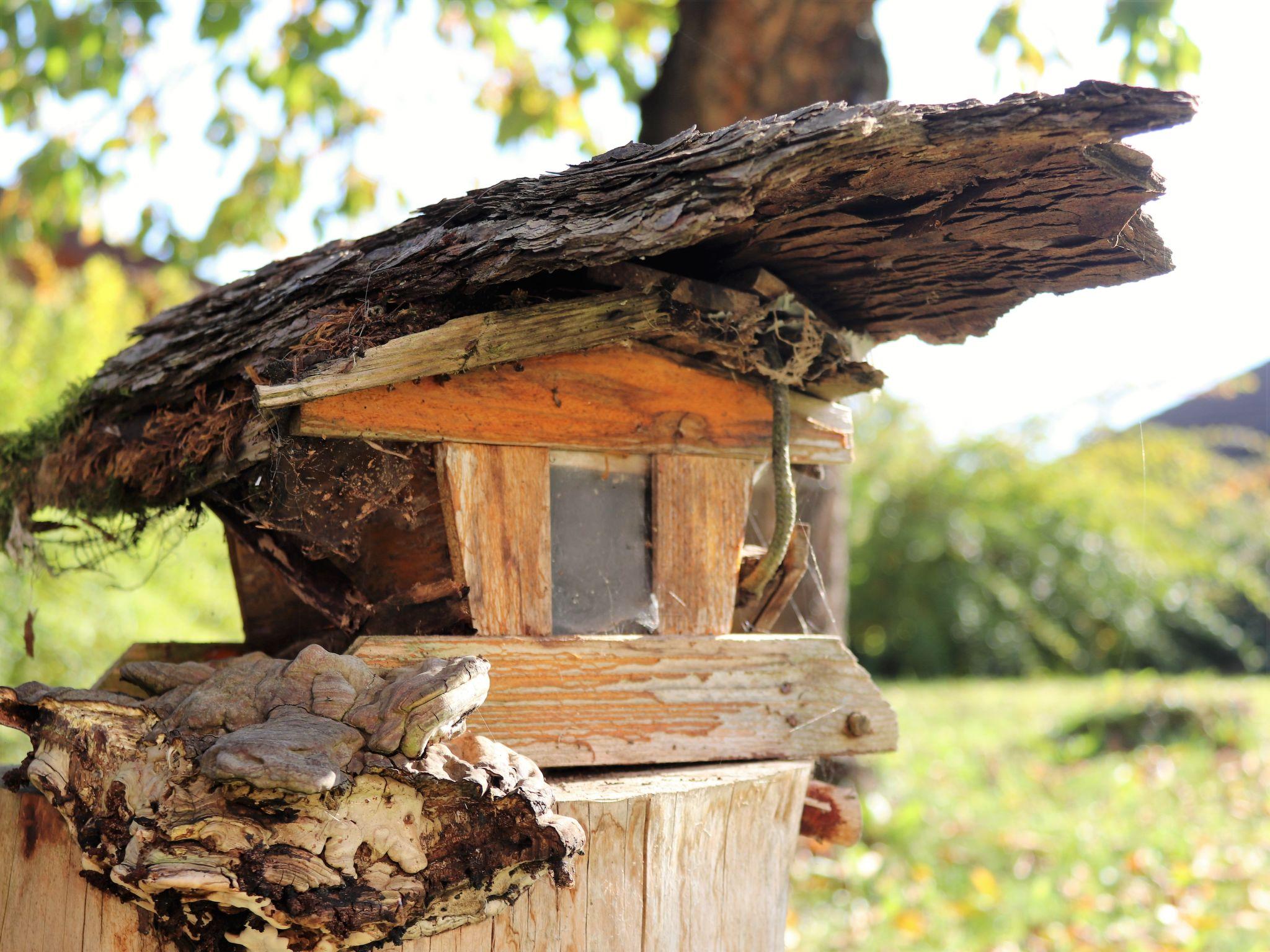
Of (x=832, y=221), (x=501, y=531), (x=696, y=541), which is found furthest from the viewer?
(x=696, y=541)

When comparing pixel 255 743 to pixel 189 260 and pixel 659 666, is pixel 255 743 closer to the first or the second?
pixel 659 666

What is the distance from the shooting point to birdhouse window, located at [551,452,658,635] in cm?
205

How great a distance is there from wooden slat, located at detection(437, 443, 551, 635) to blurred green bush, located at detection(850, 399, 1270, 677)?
9.36 metres

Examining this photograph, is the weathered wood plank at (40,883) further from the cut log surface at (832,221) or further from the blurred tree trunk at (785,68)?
the blurred tree trunk at (785,68)

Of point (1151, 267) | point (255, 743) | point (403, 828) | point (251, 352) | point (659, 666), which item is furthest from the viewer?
point (659, 666)

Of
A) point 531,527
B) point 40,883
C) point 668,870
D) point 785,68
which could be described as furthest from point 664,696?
point 785,68

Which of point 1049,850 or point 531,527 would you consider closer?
point 531,527

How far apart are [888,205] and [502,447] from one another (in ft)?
2.72

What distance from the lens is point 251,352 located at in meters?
1.91

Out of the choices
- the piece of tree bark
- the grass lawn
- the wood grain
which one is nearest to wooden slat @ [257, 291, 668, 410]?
the wood grain

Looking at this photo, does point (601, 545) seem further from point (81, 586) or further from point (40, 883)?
point (81, 586)

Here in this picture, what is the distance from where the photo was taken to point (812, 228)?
1.83 m

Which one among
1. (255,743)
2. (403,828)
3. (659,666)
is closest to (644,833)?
(659,666)

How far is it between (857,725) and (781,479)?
59 centimetres
